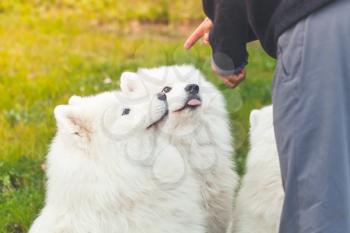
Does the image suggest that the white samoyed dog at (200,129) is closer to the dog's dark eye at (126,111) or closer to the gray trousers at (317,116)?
the dog's dark eye at (126,111)

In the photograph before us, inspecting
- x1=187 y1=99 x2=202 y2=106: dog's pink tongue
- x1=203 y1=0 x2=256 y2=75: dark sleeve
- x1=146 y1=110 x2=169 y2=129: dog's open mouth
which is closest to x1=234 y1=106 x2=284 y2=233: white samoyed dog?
x1=187 y1=99 x2=202 y2=106: dog's pink tongue

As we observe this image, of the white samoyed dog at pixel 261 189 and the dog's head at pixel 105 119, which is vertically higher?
the dog's head at pixel 105 119

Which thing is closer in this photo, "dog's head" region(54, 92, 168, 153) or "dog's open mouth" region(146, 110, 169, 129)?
"dog's head" region(54, 92, 168, 153)

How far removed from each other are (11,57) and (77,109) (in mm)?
4624

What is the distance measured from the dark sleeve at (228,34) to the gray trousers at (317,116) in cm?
31

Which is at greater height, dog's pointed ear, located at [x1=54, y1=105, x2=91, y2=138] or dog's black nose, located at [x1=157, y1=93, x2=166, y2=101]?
dog's pointed ear, located at [x1=54, y1=105, x2=91, y2=138]

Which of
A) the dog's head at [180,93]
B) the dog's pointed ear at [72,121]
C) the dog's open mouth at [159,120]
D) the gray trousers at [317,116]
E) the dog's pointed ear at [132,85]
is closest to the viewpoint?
the gray trousers at [317,116]

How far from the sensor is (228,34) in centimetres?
250

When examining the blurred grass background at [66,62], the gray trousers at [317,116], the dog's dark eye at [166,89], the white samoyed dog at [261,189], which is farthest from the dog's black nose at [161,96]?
the blurred grass background at [66,62]

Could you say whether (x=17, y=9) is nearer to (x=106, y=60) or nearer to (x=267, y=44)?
(x=106, y=60)

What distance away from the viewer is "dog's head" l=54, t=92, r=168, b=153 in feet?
9.92

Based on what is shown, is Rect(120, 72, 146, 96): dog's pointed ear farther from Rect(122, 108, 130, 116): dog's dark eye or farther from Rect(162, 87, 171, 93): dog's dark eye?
Rect(122, 108, 130, 116): dog's dark eye

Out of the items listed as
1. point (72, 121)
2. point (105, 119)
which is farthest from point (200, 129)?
point (72, 121)

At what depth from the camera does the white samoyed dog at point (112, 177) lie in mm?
3012
